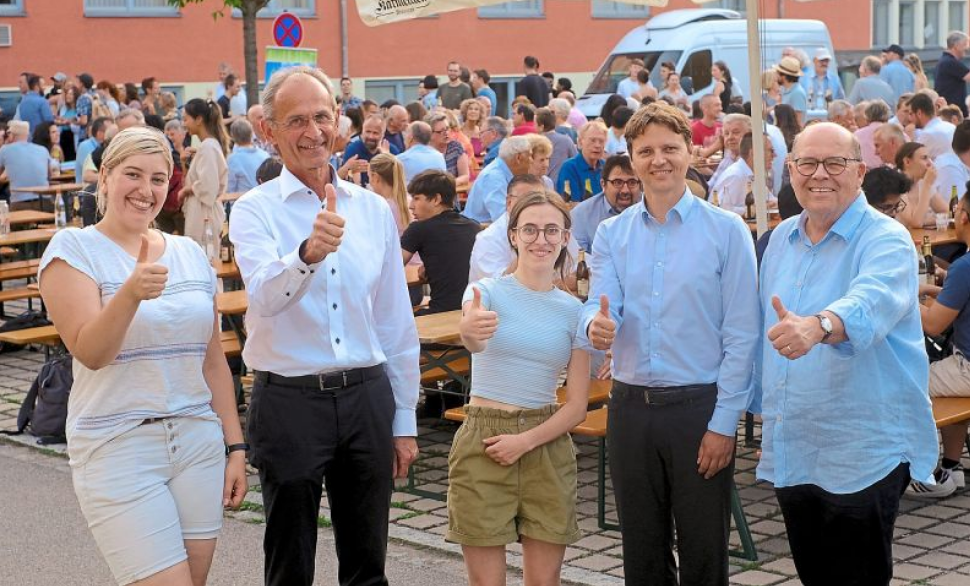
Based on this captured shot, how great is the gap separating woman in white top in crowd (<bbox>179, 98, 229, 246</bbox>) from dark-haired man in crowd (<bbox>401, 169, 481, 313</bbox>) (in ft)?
11.8

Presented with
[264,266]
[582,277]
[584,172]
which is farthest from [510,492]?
[584,172]

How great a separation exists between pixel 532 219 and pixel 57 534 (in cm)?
328

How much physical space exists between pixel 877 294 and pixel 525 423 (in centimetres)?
137

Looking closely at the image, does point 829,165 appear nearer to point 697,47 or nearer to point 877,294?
point 877,294

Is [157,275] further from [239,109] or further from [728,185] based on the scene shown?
[239,109]

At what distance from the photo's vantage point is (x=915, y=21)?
45.7 m

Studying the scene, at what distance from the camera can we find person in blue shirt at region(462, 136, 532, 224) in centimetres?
1084

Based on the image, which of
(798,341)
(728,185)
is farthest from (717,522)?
(728,185)

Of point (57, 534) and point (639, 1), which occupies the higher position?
point (639, 1)

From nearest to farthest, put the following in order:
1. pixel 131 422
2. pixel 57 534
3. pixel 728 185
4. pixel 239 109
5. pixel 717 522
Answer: pixel 131 422
pixel 717 522
pixel 57 534
pixel 728 185
pixel 239 109

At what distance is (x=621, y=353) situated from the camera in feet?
15.2

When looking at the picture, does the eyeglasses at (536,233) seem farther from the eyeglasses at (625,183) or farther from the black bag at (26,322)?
the black bag at (26,322)

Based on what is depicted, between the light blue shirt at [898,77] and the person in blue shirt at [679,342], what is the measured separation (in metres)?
18.9

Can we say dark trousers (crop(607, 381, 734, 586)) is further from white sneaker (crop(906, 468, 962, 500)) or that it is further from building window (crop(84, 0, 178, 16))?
building window (crop(84, 0, 178, 16))
